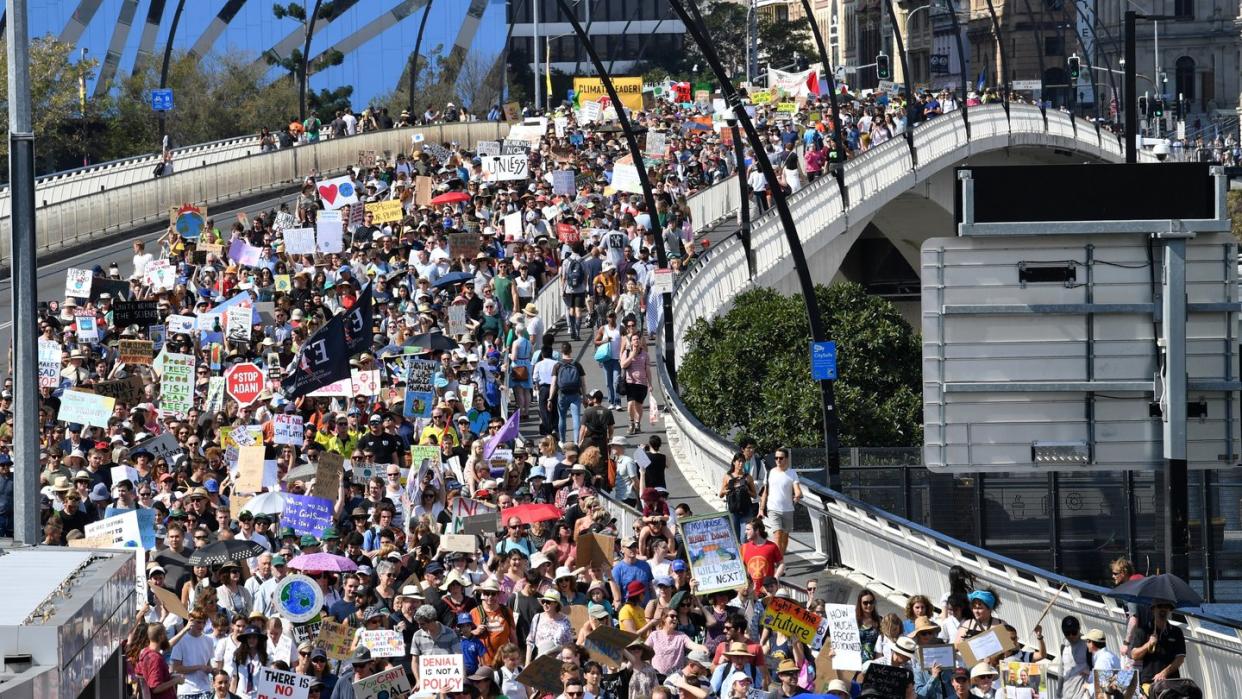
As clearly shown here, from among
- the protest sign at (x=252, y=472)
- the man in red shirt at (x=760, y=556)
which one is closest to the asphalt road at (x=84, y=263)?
the protest sign at (x=252, y=472)

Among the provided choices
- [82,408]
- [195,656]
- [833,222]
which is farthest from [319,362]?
[833,222]

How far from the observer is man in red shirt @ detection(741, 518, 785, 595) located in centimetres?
1681

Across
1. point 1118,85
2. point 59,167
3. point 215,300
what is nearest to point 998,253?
point 215,300

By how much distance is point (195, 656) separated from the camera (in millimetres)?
14164

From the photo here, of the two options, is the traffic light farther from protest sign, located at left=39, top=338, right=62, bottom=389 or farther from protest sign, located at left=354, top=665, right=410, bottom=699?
protest sign, located at left=354, top=665, right=410, bottom=699

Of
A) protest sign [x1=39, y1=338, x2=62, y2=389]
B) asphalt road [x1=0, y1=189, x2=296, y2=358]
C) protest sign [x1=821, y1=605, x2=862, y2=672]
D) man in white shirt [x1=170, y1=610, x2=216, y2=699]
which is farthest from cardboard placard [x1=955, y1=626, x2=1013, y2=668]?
asphalt road [x1=0, y1=189, x2=296, y2=358]

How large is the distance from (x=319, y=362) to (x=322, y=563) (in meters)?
7.25

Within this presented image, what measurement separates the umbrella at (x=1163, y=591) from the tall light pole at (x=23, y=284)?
673 centimetres

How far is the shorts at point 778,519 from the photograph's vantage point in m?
19.5

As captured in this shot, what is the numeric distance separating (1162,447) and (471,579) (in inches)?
208

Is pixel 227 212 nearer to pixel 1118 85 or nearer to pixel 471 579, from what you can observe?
pixel 471 579

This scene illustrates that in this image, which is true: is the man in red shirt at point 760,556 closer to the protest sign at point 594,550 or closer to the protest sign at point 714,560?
the protest sign at point 594,550

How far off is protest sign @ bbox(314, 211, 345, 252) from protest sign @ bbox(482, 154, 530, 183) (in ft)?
24.0

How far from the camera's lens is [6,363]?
32250 millimetres
